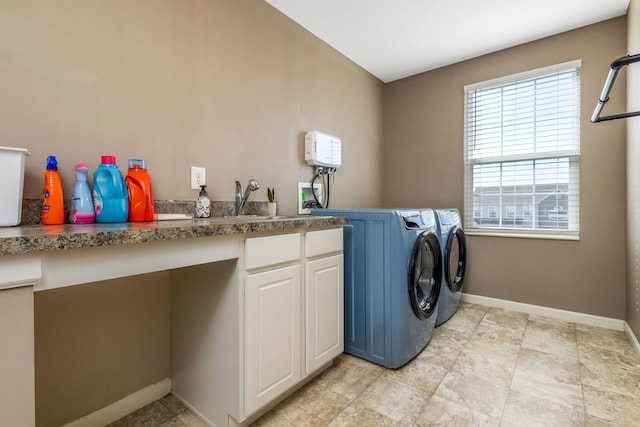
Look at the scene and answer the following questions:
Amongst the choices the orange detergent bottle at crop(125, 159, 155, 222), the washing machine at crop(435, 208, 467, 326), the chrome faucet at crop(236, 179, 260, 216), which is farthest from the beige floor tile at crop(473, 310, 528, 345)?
the orange detergent bottle at crop(125, 159, 155, 222)

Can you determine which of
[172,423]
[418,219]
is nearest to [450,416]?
[418,219]

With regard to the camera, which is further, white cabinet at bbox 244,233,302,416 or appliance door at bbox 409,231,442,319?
appliance door at bbox 409,231,442,319

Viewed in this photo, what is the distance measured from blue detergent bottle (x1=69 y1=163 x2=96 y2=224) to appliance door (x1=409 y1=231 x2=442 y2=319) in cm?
158

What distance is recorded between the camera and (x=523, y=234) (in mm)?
2682

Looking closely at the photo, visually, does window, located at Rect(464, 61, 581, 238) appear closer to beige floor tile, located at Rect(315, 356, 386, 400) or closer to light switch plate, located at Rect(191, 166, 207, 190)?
beige floor tile, located at Rect(315, 356, 386, 400)

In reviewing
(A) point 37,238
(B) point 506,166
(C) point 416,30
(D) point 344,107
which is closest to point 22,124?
(A) point 37,238

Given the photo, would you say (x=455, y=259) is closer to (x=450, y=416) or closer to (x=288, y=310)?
(x=450, y=416)

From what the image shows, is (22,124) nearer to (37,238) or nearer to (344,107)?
(37,238)

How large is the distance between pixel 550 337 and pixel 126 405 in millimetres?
2683

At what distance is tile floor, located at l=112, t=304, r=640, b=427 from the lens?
1.36 m

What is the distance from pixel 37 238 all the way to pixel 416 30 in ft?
8.88

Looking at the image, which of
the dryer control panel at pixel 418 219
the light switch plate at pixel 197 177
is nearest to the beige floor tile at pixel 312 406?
the dryer control panel at pixel 418 219

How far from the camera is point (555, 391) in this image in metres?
1.54

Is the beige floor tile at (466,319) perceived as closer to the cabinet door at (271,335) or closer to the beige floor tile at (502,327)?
the beige floor tile at (502,327)
